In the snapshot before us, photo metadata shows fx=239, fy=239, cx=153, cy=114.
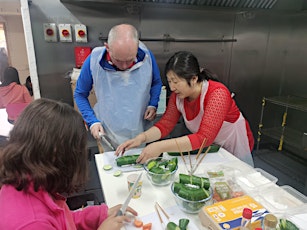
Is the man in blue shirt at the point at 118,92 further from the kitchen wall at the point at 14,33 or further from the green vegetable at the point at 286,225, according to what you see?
the kitchen wall at the point at 14,33

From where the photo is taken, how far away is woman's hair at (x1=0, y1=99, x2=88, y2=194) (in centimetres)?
59

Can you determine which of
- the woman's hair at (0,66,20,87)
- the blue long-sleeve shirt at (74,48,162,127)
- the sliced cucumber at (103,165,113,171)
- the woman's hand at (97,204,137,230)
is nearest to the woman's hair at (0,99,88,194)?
the woman's hand at (97,204,137,230)

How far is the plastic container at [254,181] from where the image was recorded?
87cm

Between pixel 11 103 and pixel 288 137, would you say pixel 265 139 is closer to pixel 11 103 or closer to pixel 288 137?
pixel 288 137

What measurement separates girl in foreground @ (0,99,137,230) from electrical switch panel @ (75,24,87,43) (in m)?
1.55

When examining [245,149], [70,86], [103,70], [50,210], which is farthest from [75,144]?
[70,86]

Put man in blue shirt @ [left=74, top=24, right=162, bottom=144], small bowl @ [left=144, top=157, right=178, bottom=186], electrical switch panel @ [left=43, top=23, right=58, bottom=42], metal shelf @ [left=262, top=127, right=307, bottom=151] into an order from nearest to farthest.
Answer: small bowl @ [left=144, top=157, right=178, bottom=186]
man in blue shirt @ [left=74, top=24, right=162, bottom=144]
electrical switch panel @ [left=43, top=23, right=58, bottom=42]
metal shelf @ [left=262, top=127, right=307, bottom=151]

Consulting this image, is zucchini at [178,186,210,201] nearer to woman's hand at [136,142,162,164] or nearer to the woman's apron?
woman's hand at [136,142,162,164]

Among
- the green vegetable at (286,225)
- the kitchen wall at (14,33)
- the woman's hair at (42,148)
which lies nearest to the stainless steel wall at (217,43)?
the kitchen wall at (14,33)

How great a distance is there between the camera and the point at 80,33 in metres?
2.03

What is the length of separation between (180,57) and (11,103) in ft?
6.84

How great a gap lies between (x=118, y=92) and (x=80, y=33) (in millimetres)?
907

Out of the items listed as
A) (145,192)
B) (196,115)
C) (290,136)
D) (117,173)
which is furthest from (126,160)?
(290,136)

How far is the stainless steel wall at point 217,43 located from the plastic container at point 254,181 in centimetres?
167
